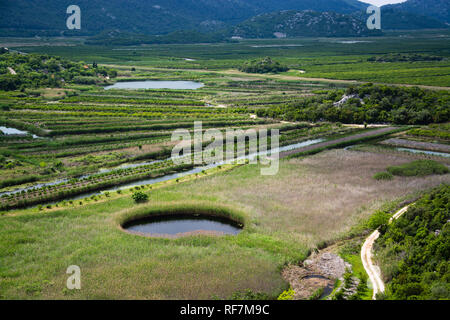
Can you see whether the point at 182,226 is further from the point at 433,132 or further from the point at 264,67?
the point at 264,67

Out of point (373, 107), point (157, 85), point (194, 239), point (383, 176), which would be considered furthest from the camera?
point (157, 85)

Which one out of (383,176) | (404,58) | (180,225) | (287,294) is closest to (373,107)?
(383,176)

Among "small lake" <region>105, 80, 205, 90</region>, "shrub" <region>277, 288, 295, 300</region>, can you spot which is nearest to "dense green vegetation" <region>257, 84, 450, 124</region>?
"small lake" <region>105, 80, 205, 90</region>

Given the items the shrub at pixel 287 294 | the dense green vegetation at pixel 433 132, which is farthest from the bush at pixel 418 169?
the shrub at pixel 287 294

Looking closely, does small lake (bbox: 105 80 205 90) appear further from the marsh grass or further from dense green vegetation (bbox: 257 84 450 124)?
the marsh grass

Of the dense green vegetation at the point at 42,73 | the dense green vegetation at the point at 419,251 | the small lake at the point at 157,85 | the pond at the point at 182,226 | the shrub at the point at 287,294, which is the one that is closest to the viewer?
the dense green vegetation at the point at 419,251

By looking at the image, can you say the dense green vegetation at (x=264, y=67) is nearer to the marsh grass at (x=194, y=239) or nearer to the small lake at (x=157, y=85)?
the small lake at (x=157, y=85)
